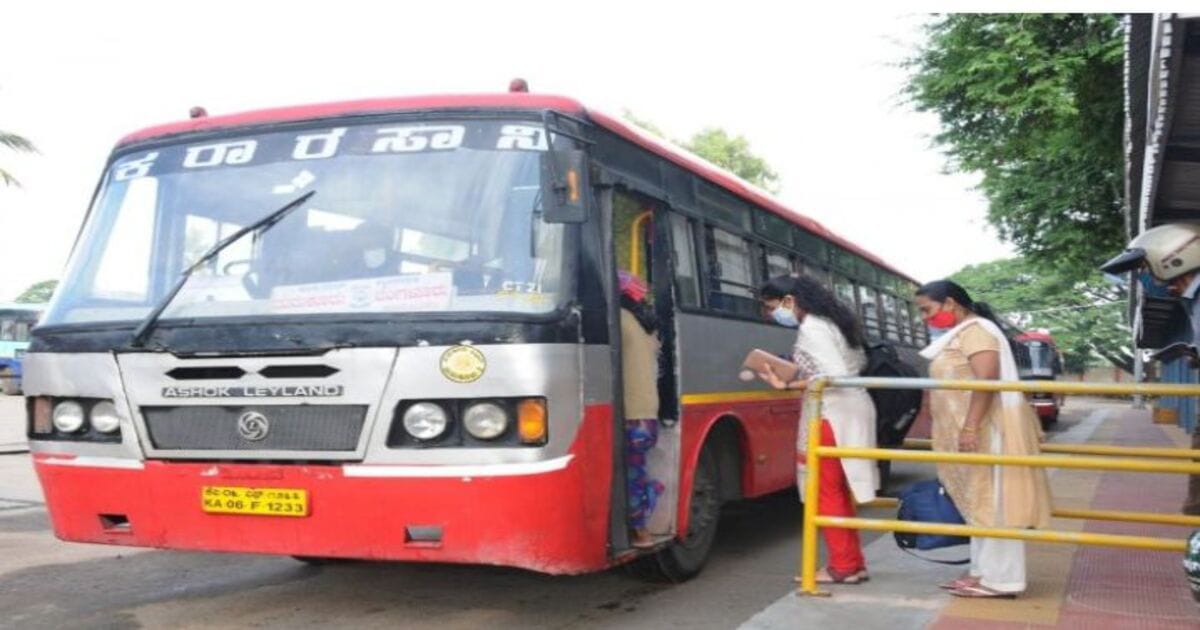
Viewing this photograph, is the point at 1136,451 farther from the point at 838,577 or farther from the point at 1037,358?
the point at 1037,358

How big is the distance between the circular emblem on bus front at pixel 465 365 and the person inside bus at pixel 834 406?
1.92 m

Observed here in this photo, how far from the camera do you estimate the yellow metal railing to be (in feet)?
16.0

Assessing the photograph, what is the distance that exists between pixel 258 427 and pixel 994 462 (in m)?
3.33

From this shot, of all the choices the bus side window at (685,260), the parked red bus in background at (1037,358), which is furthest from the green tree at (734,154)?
the bus side window at (685,260)

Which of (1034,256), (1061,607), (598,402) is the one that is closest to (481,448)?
(598,402)

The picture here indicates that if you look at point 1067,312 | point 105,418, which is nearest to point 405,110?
point 105,418

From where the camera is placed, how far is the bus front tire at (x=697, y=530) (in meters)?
6.43

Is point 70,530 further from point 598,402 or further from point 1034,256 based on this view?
point 1034,256

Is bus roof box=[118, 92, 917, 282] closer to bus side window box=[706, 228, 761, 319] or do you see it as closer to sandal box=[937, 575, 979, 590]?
bus side window box=[706, 228, 761, 319]

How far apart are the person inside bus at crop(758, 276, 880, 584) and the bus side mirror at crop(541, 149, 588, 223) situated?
173cm

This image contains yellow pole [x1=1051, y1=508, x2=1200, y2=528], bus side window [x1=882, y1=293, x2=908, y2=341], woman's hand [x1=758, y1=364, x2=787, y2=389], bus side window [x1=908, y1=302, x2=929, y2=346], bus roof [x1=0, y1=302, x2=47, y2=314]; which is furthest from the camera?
bus roof [x1=0, y1=302, x2=47, y2=314]

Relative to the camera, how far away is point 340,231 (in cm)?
522

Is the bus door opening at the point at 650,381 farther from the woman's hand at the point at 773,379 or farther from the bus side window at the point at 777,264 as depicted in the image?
the bus side window at the point at 777,264

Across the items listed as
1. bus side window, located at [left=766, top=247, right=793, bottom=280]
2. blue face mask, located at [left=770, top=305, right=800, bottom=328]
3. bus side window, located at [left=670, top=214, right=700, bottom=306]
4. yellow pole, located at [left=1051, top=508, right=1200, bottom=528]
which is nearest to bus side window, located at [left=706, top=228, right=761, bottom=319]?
bus side window, located at [left=670, top=214, right=700, bottom=306]
